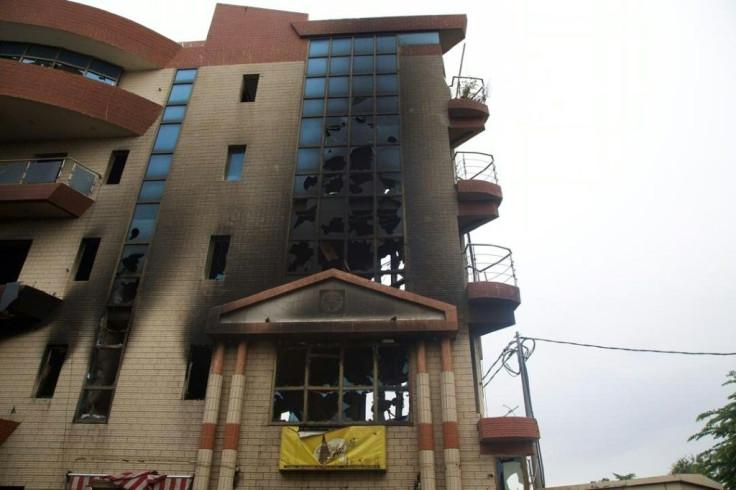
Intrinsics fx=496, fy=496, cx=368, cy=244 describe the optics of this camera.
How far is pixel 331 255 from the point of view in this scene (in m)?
17.5

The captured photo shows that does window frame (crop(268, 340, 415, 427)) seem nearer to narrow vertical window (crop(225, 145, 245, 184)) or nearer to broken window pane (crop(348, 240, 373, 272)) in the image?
broken window pane (crop(348, 240, 373, 272))

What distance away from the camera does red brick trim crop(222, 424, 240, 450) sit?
14070 mm

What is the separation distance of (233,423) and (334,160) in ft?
33.3

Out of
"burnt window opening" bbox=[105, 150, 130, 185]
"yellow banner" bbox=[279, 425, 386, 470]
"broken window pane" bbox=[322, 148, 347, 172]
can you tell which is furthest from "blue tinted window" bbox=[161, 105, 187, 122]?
"yellow banner" bbox=[279, 425, 386, 470]

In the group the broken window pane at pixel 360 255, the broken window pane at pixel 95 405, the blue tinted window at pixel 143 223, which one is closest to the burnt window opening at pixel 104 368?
the broken window pane at pixel 95 405

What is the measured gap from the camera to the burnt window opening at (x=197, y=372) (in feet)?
51.2

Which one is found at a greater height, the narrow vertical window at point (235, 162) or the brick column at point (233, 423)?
the narrow vertical window at point (235, 162)

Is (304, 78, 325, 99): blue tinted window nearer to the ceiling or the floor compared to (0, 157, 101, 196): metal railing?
nearer to the ceiling

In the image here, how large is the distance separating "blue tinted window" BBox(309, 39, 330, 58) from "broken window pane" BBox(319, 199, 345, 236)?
8072mm

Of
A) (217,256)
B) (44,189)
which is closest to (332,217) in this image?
(217,256)

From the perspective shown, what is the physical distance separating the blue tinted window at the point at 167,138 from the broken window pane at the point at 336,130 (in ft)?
21.0

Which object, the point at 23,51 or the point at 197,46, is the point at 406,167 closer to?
the point at 197,46

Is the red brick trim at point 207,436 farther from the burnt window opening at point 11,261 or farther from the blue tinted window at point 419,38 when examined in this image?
the blue tinted window at point 419,38

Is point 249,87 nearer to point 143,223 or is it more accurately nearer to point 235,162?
point 235,162
